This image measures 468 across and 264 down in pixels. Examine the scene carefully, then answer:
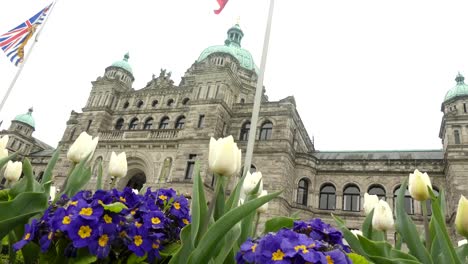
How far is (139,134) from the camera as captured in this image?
84.0 feet

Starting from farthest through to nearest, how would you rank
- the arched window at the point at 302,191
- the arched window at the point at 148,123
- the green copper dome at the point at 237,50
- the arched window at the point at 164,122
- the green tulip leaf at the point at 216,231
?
1. the green copper dome at the point at 237,50
2. the arched window at the point at 148,123
3. the arched window at the point at 164,122
4. the arched window at the point at 302,191
5. the green tulip leaf at the point at 216,231

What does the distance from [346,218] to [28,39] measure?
19.3 metres

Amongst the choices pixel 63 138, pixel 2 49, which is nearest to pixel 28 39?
pixel 2 49

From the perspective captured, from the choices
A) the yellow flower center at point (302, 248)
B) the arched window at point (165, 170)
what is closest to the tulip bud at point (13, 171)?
the yellow flower center at point (302, 248)

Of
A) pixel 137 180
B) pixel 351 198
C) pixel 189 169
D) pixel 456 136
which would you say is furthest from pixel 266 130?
pixel 456 136

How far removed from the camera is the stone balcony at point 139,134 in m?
24.9

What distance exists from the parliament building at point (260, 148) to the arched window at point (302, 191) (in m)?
0.07

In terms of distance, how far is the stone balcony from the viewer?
81.6ft

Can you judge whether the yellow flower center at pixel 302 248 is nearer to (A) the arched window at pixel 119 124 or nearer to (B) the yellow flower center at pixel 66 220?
(B) the yellow flower center at pixel 66 220

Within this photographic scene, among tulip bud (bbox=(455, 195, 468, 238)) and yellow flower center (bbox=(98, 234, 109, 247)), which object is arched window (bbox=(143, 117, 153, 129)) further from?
tulip bud (bbox=(455, 195, 468, 238))

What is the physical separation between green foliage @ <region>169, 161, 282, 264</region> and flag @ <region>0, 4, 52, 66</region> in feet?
49.0

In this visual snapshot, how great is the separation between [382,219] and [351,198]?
20.6 metres

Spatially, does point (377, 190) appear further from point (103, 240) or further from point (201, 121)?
point (103, 240)

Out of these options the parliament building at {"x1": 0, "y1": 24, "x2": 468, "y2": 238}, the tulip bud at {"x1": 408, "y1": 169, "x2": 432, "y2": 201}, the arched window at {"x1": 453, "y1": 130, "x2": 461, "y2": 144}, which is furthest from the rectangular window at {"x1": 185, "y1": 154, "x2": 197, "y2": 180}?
the tulip bud at {"x1": 408, "y1": 169, "x2": 432, "y2": 201}
